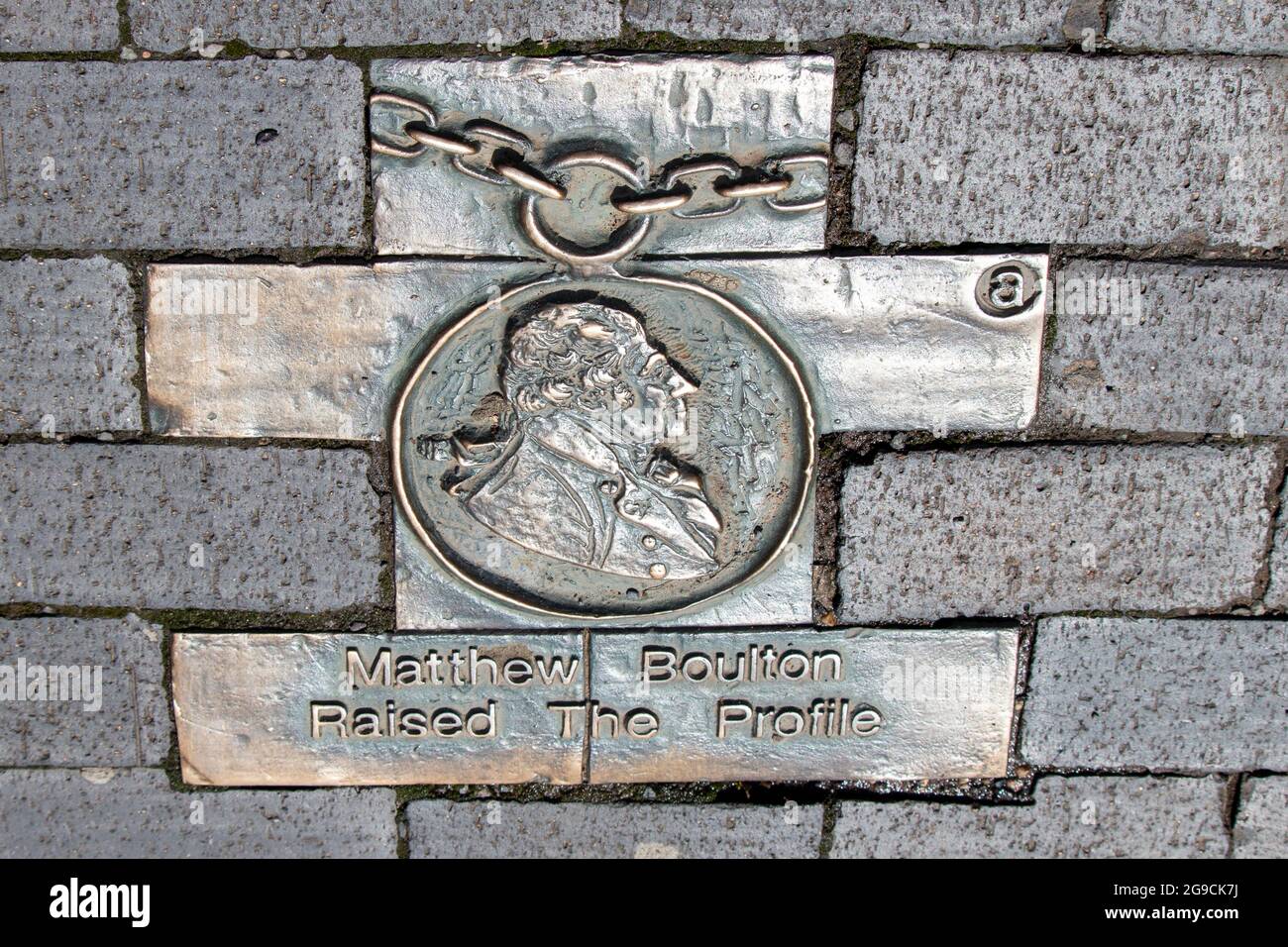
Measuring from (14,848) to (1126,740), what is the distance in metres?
3.10

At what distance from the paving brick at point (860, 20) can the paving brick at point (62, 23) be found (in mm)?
1256

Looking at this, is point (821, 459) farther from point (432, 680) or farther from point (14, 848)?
point (14, 848)

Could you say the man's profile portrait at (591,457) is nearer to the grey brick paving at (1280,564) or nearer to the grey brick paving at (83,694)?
the grey brick paving at (83,694)

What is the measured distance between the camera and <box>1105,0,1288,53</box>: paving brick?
2188 mm

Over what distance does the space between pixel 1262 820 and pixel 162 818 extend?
10.1 ft

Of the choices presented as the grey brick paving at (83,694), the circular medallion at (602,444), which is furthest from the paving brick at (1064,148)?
the grey brick paving at (83,694)

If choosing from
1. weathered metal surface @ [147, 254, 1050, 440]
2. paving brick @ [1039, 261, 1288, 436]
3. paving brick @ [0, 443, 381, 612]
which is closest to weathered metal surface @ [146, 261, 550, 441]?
weathered metal surface @ [147, 254, 1050, 440]

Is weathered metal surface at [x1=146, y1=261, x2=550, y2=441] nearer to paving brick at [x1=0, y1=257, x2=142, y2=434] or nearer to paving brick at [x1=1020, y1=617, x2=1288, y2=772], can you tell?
paving brick at [x1=0, y1=257, x2=142, y2=434]

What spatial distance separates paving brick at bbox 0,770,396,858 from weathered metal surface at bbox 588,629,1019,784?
0.74 metres

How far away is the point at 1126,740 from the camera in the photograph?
2482 millimetres

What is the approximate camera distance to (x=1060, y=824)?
99.2 inches

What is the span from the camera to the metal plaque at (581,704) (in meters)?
2.38

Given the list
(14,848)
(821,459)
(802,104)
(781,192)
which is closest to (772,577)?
(821,459)

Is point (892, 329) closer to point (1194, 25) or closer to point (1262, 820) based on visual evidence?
point (1194, 25)
